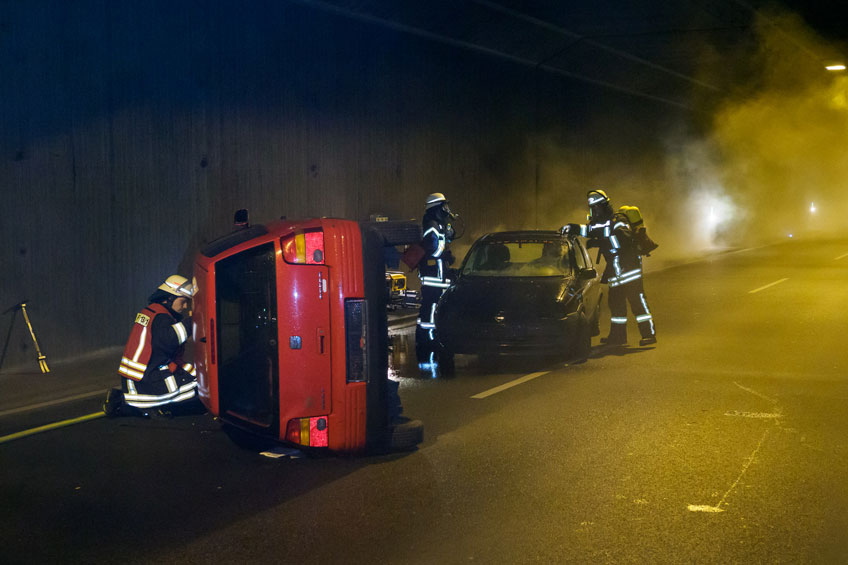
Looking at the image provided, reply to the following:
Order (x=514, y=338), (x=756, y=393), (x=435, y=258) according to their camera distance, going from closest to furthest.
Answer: (x=756, y=393), (x=514, y=338), (x=435, y=258)

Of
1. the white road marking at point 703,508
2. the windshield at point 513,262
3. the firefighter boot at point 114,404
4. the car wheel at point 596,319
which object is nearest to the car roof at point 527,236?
the windshield at point 513,262

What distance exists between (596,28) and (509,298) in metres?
13.3

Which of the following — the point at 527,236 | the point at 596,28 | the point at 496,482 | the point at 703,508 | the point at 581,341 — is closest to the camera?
the point at 703,508

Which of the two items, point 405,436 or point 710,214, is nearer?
point 405,436

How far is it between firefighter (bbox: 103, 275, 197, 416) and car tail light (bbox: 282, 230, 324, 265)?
205 centimetres

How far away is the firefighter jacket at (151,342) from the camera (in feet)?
26.5

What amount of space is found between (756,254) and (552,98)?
31.4 feet

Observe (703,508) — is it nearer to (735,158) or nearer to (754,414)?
(754,414)

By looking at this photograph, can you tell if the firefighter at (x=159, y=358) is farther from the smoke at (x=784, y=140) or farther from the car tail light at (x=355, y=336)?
the smoke at (x=784, y=140)

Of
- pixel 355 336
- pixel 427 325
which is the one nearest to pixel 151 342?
pixel 355 336

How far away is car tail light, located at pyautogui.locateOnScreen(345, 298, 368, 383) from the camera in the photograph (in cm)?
645

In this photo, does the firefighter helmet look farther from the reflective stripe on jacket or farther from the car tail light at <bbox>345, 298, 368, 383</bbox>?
the car tail light at <bbox>345, 298, 368, 383</bbox>

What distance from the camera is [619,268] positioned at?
12680mm

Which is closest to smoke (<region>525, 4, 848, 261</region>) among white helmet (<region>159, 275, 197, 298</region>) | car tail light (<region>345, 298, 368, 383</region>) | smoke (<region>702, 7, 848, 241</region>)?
smoke (<region>702, 7, 848, 241</region>)
